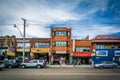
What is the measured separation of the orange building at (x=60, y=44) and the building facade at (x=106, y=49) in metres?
7.15

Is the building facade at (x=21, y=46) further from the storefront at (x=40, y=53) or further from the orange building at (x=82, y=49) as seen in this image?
the orange building at (x=82, y=49)

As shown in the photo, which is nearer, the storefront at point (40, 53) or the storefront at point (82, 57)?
the storefront at point (82, 57)

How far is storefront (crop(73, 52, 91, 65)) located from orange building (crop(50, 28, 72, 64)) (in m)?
2.05

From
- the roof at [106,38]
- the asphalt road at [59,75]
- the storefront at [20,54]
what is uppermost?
the roof at [106,38]

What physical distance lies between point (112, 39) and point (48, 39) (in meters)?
18.0

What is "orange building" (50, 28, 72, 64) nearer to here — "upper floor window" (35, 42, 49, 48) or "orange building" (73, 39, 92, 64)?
"orange building" (73, 39, 92, 64)

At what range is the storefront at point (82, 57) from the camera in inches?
1994

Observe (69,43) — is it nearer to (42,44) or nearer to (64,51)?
(64,51)

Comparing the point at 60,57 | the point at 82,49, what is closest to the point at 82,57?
the point at 82,49

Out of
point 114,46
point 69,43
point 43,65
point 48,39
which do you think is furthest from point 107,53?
point 43,65

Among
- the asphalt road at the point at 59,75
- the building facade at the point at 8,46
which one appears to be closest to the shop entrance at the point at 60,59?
the building facade at the point at 8,46

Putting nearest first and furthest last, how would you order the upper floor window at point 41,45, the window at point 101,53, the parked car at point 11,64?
the parked car at point 11,64
the window at point 101,53
the upper floor window at point 41,45

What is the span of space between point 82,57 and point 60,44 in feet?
23.7

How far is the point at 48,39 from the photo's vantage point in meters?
52.9
